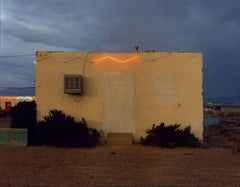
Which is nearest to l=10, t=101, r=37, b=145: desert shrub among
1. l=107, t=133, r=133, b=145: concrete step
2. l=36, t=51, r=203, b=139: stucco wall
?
l=36, t=51, r=203, b=139: stucco wall

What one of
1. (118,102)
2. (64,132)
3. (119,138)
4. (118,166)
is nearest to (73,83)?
(118,102)

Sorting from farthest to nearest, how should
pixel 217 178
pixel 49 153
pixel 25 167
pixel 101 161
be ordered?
pixel 49 153
pixel 101 161
pixel 25 167
pixel 217 178

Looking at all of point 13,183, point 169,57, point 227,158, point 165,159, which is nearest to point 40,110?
point 169,57

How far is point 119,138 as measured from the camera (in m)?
20.5

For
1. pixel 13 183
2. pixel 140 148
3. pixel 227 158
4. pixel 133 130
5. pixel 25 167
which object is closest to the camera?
pixel 13 183

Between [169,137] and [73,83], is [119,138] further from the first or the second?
[73,83]

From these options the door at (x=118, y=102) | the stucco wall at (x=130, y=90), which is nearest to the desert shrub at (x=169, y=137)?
the stucco wall at (x=130, y=90)

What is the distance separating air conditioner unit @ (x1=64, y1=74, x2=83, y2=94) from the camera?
66.8ft

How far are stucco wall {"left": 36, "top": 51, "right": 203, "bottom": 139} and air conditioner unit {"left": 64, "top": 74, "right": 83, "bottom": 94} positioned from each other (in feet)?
1.32

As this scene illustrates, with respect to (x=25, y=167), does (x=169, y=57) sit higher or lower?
higher

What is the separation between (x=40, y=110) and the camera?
2088 centimetres

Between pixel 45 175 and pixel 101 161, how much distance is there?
10.8ft

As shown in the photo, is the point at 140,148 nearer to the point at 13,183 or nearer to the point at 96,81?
the point at 96,81

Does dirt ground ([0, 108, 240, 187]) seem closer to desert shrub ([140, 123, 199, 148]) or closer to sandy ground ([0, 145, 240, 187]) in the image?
sandy ground ([0, 145, 240, 187])
